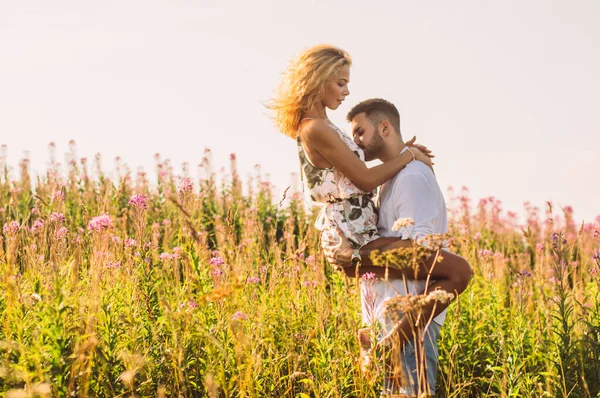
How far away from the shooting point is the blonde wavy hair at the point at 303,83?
168 inches

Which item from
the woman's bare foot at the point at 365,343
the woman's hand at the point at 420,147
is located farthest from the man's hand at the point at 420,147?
the woman's bare foot at the point at 365,343

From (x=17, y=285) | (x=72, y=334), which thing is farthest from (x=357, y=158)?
(x=17, y=285)

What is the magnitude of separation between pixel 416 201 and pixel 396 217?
17 cm

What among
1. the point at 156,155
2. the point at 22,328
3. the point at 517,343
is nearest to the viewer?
the point at 22,328

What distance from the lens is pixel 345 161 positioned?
3.96m

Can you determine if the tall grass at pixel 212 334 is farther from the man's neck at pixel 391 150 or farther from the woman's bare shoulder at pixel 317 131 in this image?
the man's neck at pixel 391 150

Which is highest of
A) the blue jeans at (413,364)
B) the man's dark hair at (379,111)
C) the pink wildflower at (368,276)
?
the man's dark hair at (379,111)

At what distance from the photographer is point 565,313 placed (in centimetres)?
403

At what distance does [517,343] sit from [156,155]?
8053 mm

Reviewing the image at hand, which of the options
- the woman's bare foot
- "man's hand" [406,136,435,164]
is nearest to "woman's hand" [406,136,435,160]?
"man's hand" [406,136,435,164]

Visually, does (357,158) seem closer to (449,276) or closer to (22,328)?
(449,276)

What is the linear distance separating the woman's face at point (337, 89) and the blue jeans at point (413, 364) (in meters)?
1.54

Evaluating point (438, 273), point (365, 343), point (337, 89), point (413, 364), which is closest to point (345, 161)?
point (337, 89)

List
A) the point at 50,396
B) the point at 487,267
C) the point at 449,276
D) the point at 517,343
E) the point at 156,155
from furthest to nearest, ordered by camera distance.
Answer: the point at 156,155, the point at 487,267, the point at 517,343, the point at 449,276, the point at 50,396
